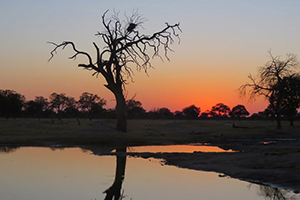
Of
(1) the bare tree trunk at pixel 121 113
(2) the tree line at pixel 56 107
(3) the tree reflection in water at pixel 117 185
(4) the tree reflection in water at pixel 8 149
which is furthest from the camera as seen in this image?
(2) the tree line at pixel 56 107

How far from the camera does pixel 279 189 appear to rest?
1233cm

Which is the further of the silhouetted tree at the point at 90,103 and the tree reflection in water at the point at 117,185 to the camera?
the silhouetted tree at the point at 90,103

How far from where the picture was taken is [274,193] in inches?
474

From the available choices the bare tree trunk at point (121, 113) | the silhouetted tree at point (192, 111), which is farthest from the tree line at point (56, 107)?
the bare tree trunk at point (121, 113)

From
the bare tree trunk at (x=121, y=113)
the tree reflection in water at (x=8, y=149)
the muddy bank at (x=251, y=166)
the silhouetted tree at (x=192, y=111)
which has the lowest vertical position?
the tree reflection in water at (x=8, y=149)

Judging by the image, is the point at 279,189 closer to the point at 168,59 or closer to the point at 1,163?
the point at 1,163

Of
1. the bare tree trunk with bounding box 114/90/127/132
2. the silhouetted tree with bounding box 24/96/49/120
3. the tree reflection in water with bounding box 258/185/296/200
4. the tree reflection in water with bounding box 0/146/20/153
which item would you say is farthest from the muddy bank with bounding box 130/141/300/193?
the silhouetted tree with bounding box 24/96/49/120

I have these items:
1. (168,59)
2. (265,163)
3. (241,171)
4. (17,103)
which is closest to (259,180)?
(241,171)

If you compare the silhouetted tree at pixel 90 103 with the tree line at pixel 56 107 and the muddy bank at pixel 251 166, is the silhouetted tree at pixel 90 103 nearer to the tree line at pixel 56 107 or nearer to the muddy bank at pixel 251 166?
the tree line at pixel 56 107

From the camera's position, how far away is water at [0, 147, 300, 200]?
11.8m

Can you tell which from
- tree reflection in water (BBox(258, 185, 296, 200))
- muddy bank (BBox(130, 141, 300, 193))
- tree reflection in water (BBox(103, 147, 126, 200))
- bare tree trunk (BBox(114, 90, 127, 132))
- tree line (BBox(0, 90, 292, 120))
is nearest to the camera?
tree reflection in water (BBox(258, 185, 296, 200))

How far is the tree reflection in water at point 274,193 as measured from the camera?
11.4 m

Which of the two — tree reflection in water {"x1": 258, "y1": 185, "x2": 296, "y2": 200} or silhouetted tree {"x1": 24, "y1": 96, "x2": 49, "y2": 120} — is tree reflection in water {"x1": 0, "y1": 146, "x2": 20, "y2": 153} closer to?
tree reflection in water {"x1": 258, "y1": 185, "x2": 296, "y2": 200}

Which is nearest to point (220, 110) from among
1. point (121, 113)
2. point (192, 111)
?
point (192, 111)
